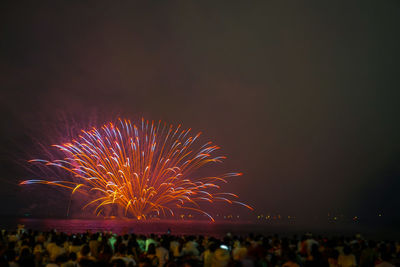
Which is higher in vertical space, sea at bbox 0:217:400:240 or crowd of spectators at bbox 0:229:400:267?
sea at bbox 0:217:400:240

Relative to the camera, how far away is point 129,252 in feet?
46.3

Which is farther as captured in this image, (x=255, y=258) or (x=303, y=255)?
(x=303, y=255)

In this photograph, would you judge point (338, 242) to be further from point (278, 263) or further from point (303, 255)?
point (278, 263)

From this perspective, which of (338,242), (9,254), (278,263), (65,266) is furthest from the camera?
(338,242)

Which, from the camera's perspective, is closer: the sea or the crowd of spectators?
the crowd of spectators

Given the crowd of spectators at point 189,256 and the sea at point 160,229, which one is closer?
the crowd of spectators at point 189,256

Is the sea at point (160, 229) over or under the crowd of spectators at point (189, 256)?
over

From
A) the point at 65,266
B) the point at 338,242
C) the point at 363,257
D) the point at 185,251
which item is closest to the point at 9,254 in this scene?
the point at 65,266

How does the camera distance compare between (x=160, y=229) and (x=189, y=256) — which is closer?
(x=189, y=256)

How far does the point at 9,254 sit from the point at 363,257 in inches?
525

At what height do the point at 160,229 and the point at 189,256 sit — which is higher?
the point at 160,229

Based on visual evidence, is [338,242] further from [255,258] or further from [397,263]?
[255,258]

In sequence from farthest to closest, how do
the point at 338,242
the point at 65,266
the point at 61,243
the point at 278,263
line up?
the point at 338,242 < the point at 61,243 < the point at 278,263 < the point at 65,266

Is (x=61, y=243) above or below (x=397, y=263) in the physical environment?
above
